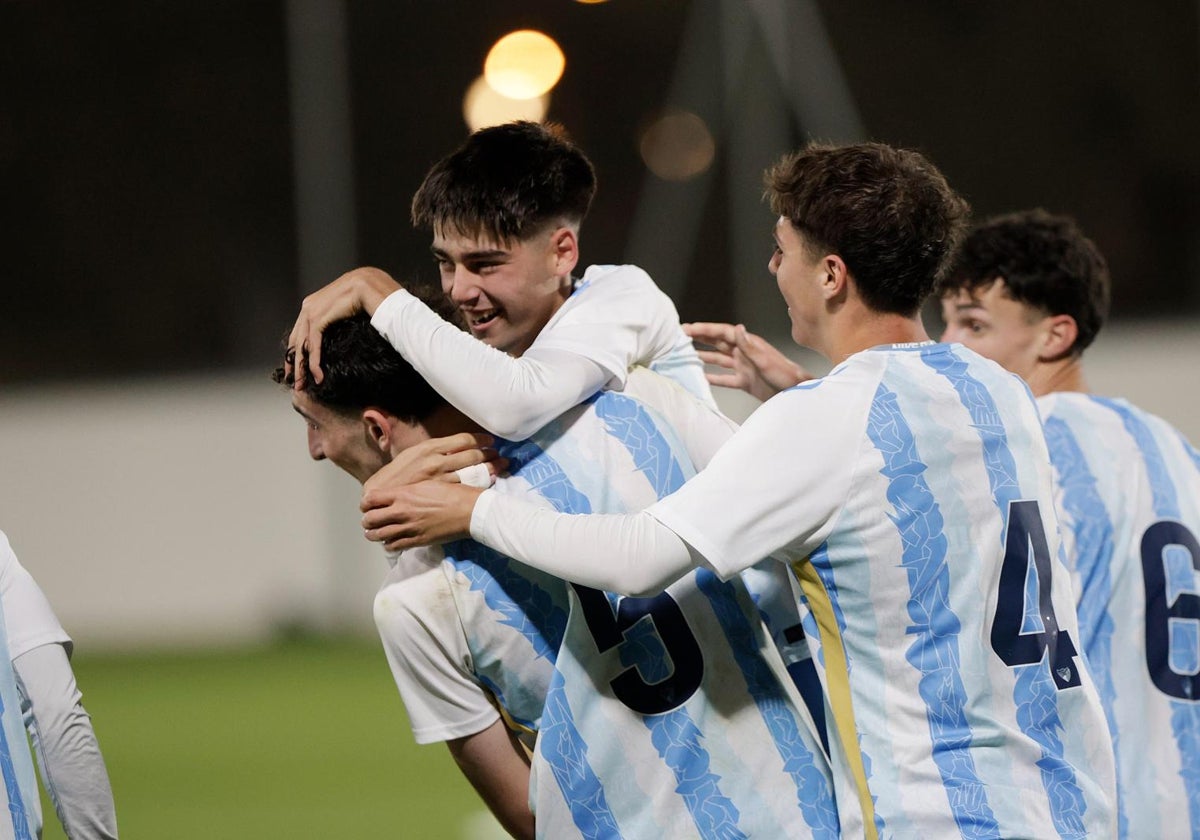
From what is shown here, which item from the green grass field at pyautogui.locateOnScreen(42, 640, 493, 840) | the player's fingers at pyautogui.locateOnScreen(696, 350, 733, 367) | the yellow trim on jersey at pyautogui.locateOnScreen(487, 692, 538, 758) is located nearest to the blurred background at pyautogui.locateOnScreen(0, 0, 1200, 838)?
the green grass field at pyautogui.locateOnScreen(42, 640, 493, 840)

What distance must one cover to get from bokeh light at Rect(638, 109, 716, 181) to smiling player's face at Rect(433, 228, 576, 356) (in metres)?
7.86

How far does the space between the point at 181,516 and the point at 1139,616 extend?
862 cm

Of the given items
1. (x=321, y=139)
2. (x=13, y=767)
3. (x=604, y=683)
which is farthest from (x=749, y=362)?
(x=321, y=139)

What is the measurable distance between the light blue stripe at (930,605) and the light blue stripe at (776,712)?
0.82 ft

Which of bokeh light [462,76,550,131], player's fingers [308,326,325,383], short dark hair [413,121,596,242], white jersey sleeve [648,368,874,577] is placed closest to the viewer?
white jersey sleeve [648,368,874,577]

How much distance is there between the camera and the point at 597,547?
2107 millimetres

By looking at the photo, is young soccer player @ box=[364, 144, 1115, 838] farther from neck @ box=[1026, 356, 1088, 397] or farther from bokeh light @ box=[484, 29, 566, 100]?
bokeh light @ box=[484, 29, 566, 100]

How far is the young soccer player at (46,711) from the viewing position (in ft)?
7.64

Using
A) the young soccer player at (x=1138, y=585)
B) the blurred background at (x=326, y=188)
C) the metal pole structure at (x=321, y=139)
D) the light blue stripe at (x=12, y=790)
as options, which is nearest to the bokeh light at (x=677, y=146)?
the blurred background at (x=326, y=188)

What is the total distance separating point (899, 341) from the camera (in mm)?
2305

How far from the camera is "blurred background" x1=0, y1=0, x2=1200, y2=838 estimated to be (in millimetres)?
10242

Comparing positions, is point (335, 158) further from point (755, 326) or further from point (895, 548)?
point (895, 548)

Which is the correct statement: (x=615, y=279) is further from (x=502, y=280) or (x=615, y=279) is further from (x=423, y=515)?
(x=423, y=515)

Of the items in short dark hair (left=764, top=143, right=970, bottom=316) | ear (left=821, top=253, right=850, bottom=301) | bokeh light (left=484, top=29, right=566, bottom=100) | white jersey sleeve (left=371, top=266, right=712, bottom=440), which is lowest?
white jersey sleeve (left=371, top=266, right=712, bottom=440)
